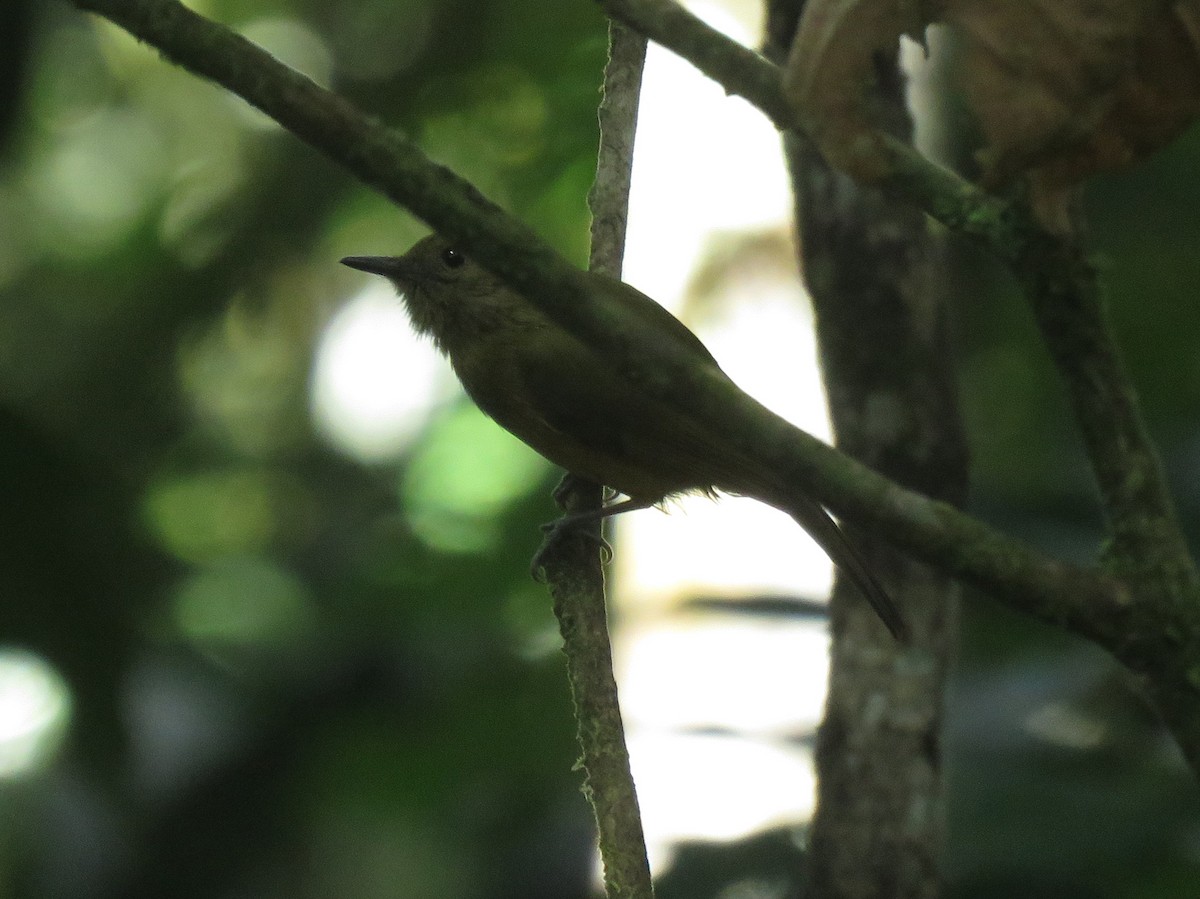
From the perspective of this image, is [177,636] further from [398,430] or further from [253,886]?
[398,430]

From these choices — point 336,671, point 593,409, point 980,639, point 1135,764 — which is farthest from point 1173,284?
point 336,671

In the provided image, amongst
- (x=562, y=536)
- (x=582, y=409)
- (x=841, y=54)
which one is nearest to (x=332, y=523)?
(x=582, y=409)

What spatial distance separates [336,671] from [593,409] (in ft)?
4.96

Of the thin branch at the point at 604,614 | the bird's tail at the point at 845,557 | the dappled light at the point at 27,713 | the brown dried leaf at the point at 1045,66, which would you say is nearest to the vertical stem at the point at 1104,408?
the brown dried leaf at the point at 1045,66

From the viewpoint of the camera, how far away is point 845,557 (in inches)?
143

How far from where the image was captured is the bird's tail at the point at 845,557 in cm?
345

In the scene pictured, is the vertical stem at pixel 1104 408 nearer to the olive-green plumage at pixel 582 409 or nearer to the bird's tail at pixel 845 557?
the bird's tail at pixel 845 557

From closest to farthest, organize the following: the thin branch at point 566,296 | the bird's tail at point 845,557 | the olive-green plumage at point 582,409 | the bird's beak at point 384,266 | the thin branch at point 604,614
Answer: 1. the thin branch at point 566,296
2. the thin branch at point 604,614
3. the bird's tail at point 845,557
4. the olive-green plumage at point 582,409
5. the bird's beak at point 384,266

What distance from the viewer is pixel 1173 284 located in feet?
17.6

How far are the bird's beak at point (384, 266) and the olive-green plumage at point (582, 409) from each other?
4cm

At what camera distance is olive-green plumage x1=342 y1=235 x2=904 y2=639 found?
4.08 meters

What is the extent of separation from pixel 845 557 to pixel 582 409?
863mm

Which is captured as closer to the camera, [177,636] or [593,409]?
[593,409]

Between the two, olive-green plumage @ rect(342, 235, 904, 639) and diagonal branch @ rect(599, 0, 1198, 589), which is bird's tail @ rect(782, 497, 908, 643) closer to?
olive-green plumage @ rect(342, 235, 904, 639)
